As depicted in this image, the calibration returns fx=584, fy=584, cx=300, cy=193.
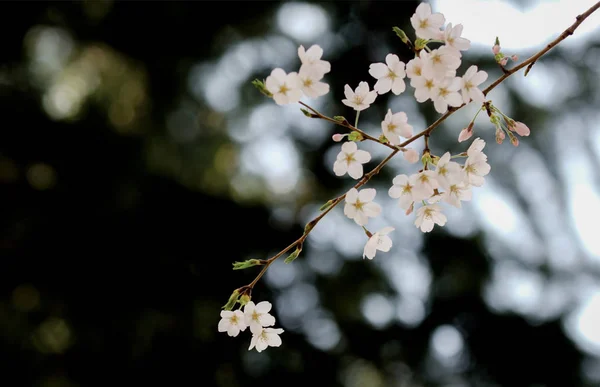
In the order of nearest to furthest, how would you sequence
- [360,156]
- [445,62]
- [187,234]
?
[445,62]
[360,156]
[187,234]

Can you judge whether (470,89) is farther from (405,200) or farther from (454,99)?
(405,200)

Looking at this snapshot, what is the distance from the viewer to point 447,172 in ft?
1.99

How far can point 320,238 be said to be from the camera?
3.15 metres

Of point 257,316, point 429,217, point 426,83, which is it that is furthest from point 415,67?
point 257,316

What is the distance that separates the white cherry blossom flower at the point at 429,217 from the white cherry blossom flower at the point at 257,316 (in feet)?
0.71

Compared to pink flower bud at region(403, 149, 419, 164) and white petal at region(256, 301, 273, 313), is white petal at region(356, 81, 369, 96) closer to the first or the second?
pink flower bud at region(403, 149, 419, 164)

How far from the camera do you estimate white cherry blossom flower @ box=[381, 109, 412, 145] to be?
0.60 metres

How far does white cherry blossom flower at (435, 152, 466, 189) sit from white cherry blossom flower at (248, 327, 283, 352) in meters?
0.27

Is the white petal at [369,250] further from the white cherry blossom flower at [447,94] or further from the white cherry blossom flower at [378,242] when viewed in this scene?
the white cherry blossom flower at [447,94]

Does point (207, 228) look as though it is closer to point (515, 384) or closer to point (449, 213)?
point (449, 213)

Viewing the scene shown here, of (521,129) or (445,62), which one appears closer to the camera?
(445,62)

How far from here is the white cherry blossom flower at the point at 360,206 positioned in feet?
2.10

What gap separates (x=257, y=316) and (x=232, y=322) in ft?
0.10

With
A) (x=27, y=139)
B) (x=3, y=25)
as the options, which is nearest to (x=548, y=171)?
(x=27, y=139)
